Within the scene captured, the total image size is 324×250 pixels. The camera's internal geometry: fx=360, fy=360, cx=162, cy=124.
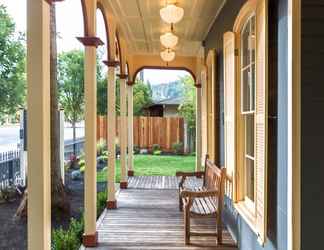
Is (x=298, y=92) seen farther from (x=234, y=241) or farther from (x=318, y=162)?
(x=234, y=241)

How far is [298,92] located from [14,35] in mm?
6326

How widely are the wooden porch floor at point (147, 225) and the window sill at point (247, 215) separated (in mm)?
635

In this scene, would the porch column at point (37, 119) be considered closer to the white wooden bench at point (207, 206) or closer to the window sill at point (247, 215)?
the window sill at point (247, 215)

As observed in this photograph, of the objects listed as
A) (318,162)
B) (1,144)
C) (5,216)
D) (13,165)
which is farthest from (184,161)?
(318,162)

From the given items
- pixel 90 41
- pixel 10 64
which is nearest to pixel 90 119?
pixel 90 41

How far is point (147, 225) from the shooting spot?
16.2 ft

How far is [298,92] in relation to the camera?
227 centimetres

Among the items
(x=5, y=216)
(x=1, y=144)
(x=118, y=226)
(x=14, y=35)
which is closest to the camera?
(x=118, y=226)

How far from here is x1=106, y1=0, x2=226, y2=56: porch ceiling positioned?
16.6ft

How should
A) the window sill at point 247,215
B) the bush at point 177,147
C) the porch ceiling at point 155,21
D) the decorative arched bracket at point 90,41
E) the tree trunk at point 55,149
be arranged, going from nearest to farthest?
the window sill at point 247,215 → the decorative arched bracket at point 90,41 → the porch ceiling at point 155,21 → the tree trunk at point 55,149 → the bush at point 177,147

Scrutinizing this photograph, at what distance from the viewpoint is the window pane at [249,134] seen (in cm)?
365

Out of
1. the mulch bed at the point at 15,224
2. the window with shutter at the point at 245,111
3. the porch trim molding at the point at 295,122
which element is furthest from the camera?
the mulch bed at the point at 15,224

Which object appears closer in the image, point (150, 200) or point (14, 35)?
point (150, 200)

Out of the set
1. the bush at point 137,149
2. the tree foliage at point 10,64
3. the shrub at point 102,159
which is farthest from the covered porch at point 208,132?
the bush at point 137,149
